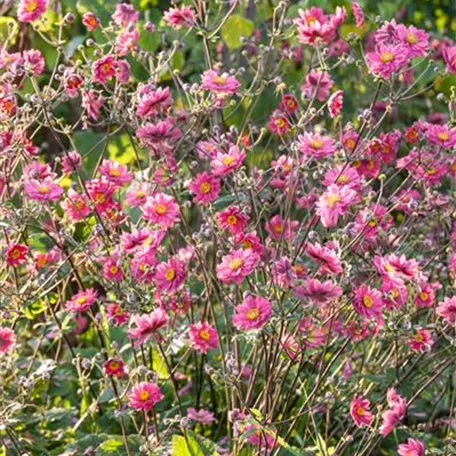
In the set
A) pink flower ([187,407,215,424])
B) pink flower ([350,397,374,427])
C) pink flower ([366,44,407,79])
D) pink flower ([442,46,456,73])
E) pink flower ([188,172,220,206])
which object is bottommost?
pink flower ([187,407,215,424])

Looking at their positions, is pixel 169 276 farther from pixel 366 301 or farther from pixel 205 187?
pixel 366 301

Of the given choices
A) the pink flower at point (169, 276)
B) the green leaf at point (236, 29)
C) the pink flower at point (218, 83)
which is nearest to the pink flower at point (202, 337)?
the pink flower at point (169, 276)

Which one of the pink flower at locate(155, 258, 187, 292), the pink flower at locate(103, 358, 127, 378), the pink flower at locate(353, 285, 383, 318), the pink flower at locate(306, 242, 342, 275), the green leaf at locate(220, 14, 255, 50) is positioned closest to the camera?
the pink flower at locate(306, 242, 342, 275)

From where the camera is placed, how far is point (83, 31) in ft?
13.6

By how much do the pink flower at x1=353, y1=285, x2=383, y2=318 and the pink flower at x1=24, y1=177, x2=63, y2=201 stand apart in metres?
0.60

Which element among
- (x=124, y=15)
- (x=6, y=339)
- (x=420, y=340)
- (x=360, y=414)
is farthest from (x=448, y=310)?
(x=124, y=15)

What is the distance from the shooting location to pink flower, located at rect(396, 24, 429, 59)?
2.16m

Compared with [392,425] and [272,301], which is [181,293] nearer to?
[272,301]

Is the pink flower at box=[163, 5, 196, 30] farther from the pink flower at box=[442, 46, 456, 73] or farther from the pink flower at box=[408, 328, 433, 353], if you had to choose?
the pink flower at box=[408, 328, 433, 353]

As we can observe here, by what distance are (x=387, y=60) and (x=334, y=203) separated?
1.10ft

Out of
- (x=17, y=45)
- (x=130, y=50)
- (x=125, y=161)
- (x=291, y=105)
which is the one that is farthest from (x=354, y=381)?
(x=17, y=45)

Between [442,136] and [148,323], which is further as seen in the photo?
[442,136]

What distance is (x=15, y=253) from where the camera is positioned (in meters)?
2.28

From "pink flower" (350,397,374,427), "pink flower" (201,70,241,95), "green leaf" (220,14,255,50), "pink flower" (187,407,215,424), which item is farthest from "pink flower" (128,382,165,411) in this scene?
"green leaf" (220,14,255,50)
